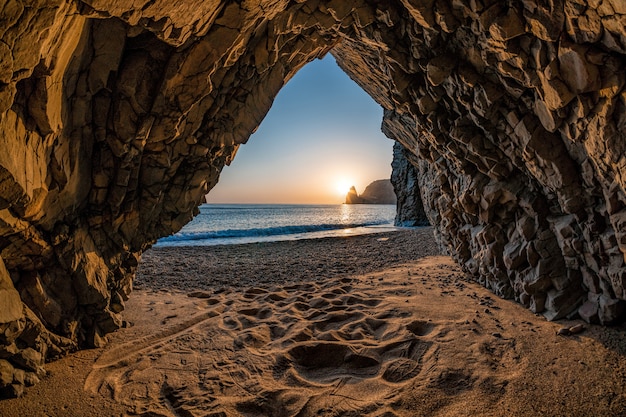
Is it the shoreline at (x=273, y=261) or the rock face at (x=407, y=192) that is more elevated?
the rock face at (x=407, y=192)

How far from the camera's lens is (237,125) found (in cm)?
643

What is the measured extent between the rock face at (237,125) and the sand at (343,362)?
60cm

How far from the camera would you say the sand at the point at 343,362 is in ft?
11.0

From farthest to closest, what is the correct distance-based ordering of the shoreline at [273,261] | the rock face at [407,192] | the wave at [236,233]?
the rock face at [407,192] → the wave at [236,233] → the shoreline at [273,261]

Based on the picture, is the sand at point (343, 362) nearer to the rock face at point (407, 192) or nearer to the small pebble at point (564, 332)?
the small pebble at point (564, 332)

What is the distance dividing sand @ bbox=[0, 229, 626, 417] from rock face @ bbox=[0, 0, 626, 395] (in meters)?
0.60

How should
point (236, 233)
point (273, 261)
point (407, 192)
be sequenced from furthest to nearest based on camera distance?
point (407, 192) < point (236, 233) < point (273, 261)

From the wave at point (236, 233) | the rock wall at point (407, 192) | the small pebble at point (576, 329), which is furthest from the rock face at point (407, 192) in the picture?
the small pebble at point (576, 329)

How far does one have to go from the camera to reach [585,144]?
384 cm

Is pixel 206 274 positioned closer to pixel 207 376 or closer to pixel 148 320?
pixel 148 320

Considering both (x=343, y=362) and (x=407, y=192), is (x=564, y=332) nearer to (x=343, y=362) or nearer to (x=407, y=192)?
(x=343, y=362)

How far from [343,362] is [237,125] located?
4884 millimetres

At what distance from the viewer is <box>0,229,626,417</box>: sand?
3352 millimetres

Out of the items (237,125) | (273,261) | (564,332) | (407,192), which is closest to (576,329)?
(564,332)
